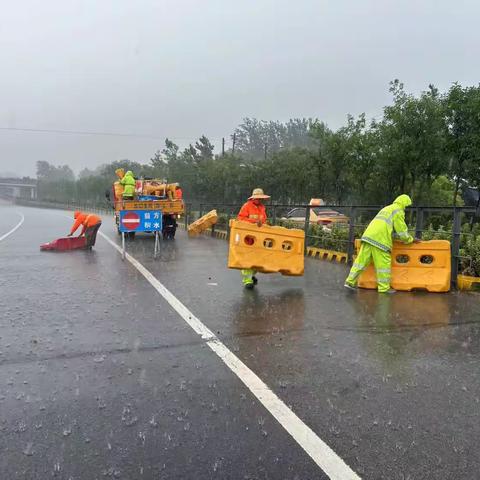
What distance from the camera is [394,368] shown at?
4.26 metres

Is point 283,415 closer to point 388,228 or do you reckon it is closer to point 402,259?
point 388,228

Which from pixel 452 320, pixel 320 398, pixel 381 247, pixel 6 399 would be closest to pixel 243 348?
pixel 320 398

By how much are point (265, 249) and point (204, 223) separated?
11.6 meters

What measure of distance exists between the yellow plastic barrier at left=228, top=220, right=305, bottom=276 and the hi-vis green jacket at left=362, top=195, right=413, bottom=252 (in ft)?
4.13

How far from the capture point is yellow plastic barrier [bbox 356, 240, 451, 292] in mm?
7852

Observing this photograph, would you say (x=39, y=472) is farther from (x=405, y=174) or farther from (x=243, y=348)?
(x=405, y=174)

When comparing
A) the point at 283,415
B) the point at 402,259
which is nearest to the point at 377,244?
the point at 402,259

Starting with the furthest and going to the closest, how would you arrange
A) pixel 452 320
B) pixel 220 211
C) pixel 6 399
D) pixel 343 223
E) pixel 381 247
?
pixel 220 211
pixel 343 223
pixel 381 247
pixel 452 320
pixel 6 399

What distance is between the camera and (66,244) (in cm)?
1293

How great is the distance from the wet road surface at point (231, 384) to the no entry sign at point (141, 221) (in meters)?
4.85

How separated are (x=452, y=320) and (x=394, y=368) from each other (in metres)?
2.17

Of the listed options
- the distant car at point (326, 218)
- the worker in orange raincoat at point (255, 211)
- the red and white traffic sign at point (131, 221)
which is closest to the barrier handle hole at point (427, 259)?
the worker in orange raincoat at point (255, 211)

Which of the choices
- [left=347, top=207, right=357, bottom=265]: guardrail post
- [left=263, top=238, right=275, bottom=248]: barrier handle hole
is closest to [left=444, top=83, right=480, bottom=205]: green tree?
[left=347, top=207, right=357, bottom=265]: guardrail post

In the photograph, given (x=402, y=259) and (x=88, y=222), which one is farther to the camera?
(x=88, y=222)
